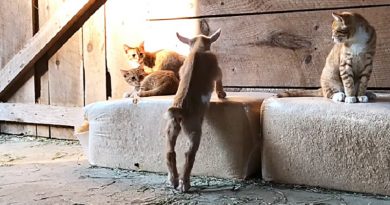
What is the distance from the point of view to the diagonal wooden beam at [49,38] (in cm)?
370

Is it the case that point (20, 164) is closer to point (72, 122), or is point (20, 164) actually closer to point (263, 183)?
point (72, 122)

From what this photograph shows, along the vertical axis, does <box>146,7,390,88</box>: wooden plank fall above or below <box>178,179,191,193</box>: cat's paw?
above

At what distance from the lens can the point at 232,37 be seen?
311 cm

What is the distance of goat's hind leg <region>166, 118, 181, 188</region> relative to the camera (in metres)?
2.27

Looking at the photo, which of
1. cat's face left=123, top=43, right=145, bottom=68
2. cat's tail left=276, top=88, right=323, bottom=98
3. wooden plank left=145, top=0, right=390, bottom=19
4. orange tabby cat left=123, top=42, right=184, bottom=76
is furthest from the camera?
cat's face left=123, top=43, right=145, bottom=68

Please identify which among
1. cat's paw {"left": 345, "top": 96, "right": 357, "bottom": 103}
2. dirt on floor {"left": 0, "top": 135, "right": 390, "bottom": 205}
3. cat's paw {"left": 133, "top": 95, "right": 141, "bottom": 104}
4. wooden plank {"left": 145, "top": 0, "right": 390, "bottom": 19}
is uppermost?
wooden plank {"left": 145, "top": 0, "right": 390, "bottom": 19}

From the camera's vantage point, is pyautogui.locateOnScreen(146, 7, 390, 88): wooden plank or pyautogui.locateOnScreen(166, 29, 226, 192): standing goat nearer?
pyautogui.locateOnScreen(166, 29, 226, 192): standing goat

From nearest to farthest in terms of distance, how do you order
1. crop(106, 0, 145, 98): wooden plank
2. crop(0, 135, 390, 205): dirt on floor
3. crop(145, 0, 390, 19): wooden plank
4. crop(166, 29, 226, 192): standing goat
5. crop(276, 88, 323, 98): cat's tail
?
crop(0, 135, 390, 205): dirt on floor < crop(166, 29, 226, 192): standing goat < crop(276, 88, 323, 98): cat's tail < crop(145, 0, 390, 19): wooden plank < crop(106, 0, 145, 98): wooden plank

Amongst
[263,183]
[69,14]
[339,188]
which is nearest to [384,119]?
[339,188]

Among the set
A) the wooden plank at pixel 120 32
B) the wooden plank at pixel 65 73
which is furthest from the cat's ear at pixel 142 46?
the wooden plank at pixel 65 73

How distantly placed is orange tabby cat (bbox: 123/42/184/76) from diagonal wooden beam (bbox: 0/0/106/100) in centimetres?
60

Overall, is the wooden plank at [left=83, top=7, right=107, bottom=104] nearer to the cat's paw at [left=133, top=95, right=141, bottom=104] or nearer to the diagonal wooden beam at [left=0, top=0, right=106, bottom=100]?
the diagonal wooden beam at [left=0, top=0, right=106, bottom=100]

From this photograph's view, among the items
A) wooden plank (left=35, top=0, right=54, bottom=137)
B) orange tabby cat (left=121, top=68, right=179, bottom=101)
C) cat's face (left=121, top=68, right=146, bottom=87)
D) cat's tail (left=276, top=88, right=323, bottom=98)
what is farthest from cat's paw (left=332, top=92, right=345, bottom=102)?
wooden plank (left=35, top=0, right=54, bottom=137)

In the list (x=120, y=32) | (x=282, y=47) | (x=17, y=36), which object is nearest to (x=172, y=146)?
(x=282, y=47)
